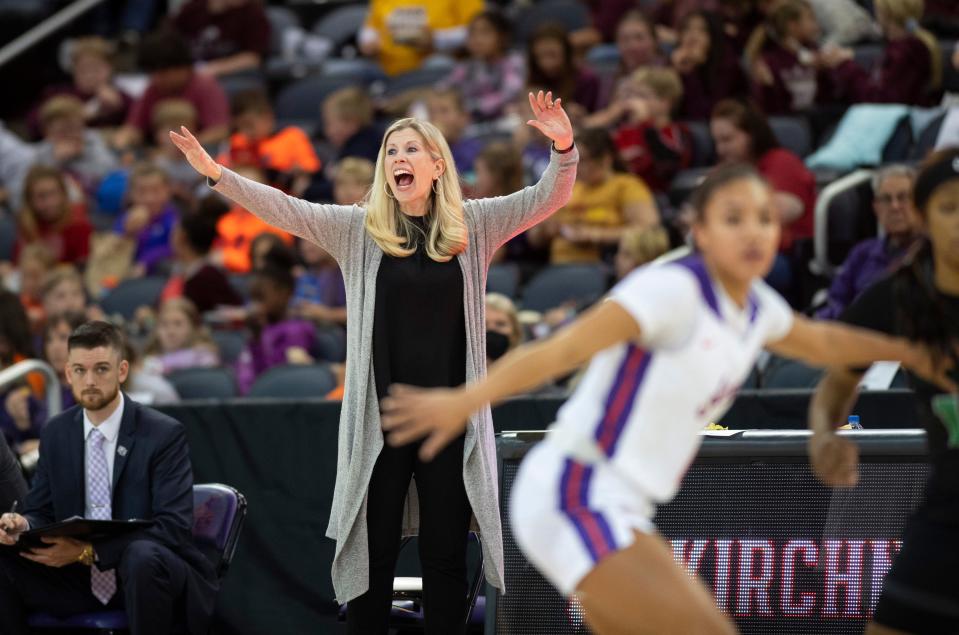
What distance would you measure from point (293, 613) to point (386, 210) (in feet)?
7.38

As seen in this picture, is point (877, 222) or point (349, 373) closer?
point (349, 373)

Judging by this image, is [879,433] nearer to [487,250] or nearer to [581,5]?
[487,250]

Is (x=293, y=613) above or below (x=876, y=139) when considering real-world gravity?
below

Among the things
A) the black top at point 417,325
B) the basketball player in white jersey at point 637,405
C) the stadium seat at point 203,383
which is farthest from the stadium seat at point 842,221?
the basketball player in white jersey at point 637,405

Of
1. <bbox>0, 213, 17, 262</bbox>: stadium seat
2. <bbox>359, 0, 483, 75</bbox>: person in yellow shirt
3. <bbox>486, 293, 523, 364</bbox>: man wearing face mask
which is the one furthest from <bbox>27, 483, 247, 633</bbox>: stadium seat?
<bbox>359, 0, 483, 75</bbox>: person in yellow shirt

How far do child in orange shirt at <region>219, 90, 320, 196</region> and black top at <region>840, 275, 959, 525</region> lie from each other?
6.78m

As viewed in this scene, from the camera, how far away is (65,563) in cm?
555

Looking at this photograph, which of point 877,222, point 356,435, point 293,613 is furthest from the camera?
point 877,222

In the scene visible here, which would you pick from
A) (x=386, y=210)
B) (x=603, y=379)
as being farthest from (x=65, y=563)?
(x=603, y=379)

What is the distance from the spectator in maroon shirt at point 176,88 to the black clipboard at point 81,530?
614cm

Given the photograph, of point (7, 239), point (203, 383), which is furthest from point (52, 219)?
point (203, 383)

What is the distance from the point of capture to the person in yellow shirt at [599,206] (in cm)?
867

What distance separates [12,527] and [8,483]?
47 cm

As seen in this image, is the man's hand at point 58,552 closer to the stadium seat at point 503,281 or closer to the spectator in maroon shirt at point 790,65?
the stadium seat at point 503,281
